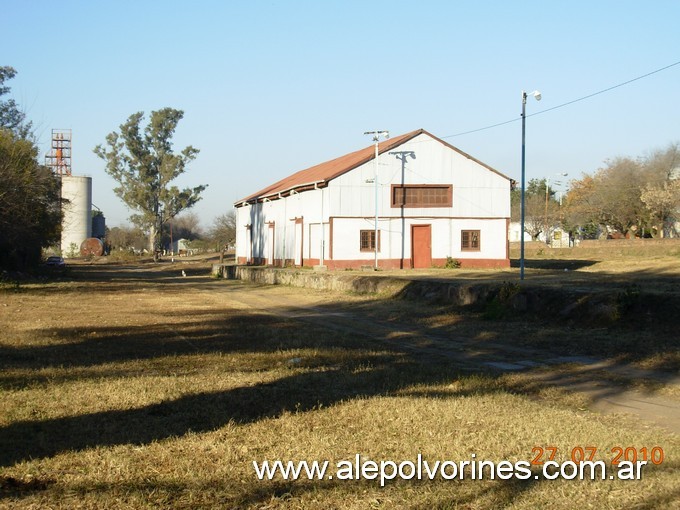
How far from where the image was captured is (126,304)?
2441 centimetres

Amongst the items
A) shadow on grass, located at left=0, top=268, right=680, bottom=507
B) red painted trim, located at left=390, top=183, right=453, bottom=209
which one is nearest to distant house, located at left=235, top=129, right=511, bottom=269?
red painted trim, located at left=390, top=183, right=453, bottom=209

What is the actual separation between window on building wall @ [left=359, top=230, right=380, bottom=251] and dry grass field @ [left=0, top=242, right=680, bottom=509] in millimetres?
28179

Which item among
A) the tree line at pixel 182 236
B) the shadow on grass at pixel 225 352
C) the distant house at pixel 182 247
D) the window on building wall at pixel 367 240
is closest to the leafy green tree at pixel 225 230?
the tree line at pixel 182 236

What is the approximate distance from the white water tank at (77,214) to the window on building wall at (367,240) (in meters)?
54.4

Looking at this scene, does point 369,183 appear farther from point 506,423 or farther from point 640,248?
point 506,423

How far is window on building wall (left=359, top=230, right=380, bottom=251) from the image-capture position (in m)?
42.6

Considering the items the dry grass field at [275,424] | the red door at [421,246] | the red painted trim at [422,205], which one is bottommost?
the dry grass field at [275,424]

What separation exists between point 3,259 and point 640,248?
41172 millimetres

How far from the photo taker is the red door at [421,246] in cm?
4312

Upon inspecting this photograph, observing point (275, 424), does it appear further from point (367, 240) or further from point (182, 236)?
point (182, 236)

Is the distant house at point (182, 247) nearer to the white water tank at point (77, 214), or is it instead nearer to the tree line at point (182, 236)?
the tree line at point (182, 236)

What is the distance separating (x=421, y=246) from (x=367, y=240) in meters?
3.09

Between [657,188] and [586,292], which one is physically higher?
[657,188]

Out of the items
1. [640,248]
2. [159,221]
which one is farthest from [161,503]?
[159,221]
